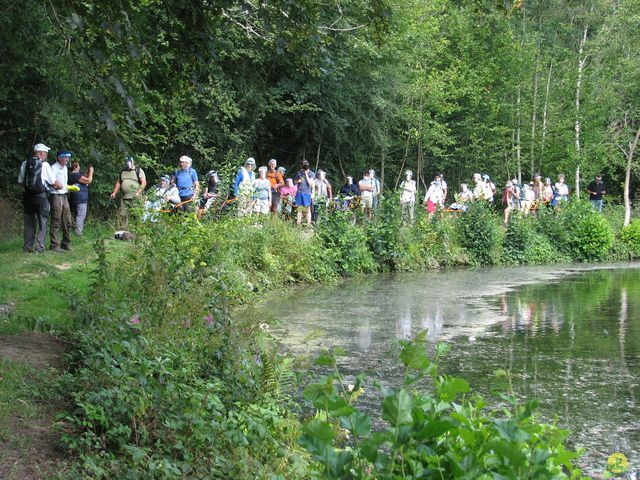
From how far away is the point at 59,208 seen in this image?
53.3ft

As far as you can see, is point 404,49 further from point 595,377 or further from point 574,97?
point 595,377

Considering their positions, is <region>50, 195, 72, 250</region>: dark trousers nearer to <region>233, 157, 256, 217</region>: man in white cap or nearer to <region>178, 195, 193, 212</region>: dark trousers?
<region>178, 195, 193, 212</region>: dark trousers

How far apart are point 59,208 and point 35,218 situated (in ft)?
1.68

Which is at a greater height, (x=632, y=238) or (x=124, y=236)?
(x=632, y=238)

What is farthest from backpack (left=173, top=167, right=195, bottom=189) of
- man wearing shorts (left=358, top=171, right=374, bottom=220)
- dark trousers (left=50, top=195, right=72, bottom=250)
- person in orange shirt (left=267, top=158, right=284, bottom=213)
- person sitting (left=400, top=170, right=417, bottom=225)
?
man wearing shorts (left=358, top=171, right=374, bottom=220)

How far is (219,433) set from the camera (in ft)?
17.8

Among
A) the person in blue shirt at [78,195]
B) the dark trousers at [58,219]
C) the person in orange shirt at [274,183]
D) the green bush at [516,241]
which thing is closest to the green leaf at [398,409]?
the dark trousers at [58,219]

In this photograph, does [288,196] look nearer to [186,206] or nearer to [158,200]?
[186,206]

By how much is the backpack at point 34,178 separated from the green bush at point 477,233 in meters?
13.1

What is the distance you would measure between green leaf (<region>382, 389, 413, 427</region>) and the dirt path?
2.33 m

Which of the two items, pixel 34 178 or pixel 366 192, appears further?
pixel 366 192

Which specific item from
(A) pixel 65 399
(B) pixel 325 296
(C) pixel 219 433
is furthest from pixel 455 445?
(B) pixel 325 296

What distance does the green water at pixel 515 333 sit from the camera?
8141mm

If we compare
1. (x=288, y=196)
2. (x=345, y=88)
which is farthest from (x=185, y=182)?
(x=345, y=88)
